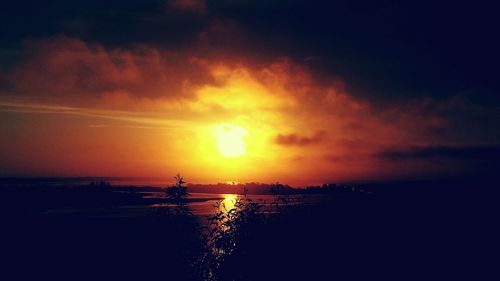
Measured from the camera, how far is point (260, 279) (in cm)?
2505

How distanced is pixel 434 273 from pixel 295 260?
31.9ft

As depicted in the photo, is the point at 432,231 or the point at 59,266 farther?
the point at 59,266

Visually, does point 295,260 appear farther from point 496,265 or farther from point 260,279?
point 496,265

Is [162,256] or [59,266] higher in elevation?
[162,256]

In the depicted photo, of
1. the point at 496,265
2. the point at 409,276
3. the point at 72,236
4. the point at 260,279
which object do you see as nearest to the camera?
the point at 260,279

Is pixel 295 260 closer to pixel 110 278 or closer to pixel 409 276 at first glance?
pixel 409 276

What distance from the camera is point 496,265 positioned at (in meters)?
29.6

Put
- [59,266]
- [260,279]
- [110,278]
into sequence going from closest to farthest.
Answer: [260,279], [110,278], [59,266]

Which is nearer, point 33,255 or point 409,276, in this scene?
point 409,276

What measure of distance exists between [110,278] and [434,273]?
24477 mm

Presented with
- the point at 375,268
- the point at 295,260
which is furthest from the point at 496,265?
the point at 295,260

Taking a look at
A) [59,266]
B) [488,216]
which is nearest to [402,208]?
[488,216]

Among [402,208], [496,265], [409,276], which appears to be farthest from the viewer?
[402,208]

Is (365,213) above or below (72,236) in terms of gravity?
above
